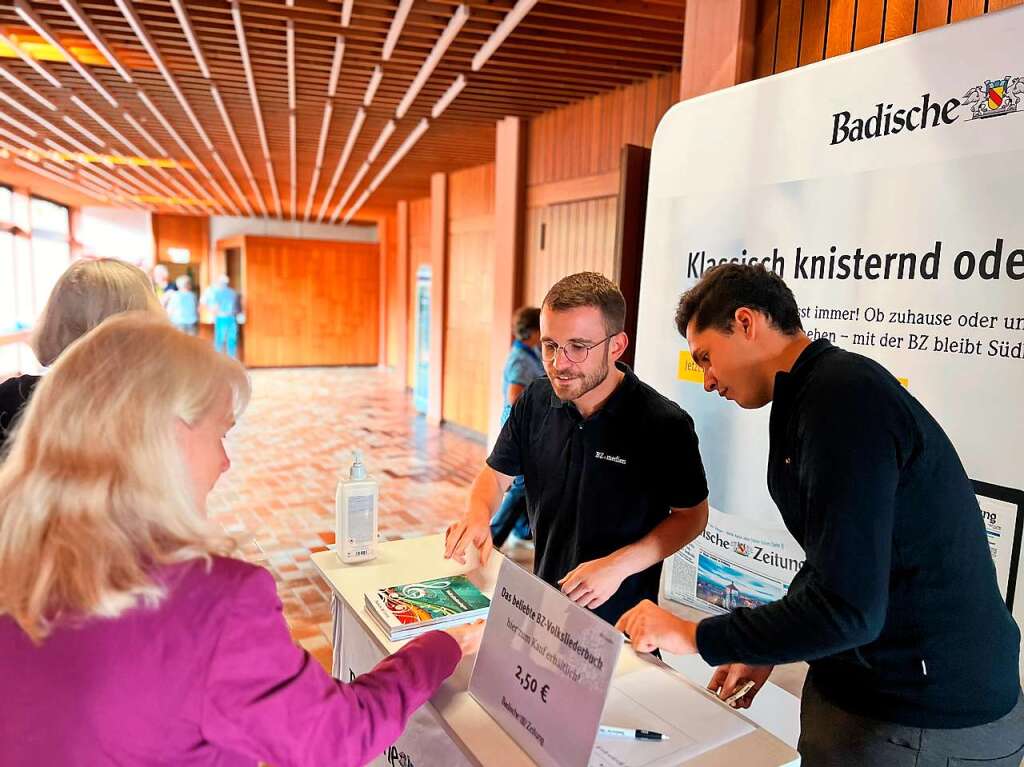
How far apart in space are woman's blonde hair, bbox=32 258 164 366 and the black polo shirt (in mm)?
1203

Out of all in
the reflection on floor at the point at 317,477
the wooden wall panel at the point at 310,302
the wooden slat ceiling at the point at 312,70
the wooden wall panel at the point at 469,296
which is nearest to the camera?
the wooden slat ceiling at the point at 312,70

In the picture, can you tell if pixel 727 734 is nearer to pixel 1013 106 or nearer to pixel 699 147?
pixel 1013 106

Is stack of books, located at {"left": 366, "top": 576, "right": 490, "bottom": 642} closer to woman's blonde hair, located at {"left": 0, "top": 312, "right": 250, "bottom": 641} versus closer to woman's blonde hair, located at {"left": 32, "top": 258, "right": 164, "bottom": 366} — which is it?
woman's blonde hair, located at {"left": 0, "top": 312, "right": 250, "bottom": 641}

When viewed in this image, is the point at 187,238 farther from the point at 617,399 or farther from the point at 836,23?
the point at 617,399

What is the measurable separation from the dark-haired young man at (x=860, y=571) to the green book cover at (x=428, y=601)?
448mm

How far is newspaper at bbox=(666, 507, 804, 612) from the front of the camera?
8.11 feet

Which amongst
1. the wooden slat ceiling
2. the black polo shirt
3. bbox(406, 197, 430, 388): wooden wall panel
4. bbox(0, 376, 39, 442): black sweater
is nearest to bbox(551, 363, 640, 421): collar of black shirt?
the black polo shirt

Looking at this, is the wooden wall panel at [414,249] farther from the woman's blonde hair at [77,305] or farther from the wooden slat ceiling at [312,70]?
the woman's blonde hair at [77,305]

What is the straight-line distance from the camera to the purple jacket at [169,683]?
2.77ft

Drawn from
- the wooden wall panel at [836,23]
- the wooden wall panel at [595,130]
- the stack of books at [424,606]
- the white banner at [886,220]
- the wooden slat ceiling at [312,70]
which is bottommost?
the stack of books at [424,606]

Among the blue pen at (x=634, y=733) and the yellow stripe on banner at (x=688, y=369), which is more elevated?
the yellow stripe on banner at (x=688, y=369)

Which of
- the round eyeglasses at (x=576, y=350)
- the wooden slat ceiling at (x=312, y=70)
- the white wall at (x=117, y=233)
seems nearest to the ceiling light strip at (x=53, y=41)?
the wooden slat ceiling at (x=312, y=70)

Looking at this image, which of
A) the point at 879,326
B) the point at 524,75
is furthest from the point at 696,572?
the point at 524,75

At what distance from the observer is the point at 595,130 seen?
5879mm
